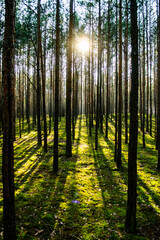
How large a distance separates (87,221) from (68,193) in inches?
65.1

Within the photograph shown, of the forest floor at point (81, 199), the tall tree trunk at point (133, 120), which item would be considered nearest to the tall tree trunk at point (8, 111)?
the forest floor at point (81, 199)

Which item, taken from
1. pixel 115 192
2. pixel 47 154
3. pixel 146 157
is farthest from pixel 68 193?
pixel 146 157

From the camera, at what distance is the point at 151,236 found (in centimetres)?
388

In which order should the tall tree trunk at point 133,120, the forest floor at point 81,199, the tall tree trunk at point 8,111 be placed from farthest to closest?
the forest floor at point 81,199 < the tall tree trunk at point 133,120 < the tall tree trunk at point 8,111

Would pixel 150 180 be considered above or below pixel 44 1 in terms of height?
below

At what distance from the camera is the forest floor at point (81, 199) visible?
405 cm

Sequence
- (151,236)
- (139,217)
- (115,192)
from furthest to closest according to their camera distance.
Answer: (115,192), (139,217), (151,236)

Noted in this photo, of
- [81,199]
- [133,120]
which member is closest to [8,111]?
[133,120]

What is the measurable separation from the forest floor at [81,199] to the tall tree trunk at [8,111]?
112 cm

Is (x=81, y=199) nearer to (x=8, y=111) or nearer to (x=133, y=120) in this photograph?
(x=133, y=120)

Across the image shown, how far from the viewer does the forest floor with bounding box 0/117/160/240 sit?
405 centimetres

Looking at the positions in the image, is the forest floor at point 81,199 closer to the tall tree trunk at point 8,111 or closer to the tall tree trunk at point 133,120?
the tall tree trunk at point 133,120

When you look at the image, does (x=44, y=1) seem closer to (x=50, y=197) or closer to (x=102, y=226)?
(x=50, y=197)

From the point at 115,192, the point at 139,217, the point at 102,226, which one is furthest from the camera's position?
the point at 115,192
